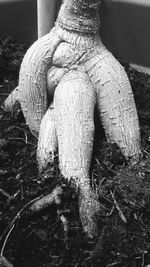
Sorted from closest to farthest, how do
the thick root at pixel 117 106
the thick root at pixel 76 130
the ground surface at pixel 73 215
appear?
the ground surface at pixel 73 215
the thick root at pixel 76 130
the thick root at pixel 117 106

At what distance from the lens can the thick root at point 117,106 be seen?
4.37ft

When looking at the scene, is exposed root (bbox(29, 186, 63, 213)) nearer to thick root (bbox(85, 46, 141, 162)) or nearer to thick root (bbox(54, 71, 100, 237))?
thick root (bbox(54, 71, 100, 237))

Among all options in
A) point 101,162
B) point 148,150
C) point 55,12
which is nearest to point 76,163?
point 101,162

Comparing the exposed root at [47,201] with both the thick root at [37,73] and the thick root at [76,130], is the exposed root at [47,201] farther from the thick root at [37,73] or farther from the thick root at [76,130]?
the thick root at [37,73]

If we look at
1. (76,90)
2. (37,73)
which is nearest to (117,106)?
(76,90)

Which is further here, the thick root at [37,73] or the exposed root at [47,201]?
the thick root at [37,73]

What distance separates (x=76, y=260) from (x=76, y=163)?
23cm

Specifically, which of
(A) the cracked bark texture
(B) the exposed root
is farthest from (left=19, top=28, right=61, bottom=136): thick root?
(B) the exposed root

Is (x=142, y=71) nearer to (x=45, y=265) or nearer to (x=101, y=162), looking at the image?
(x=101, y=162)

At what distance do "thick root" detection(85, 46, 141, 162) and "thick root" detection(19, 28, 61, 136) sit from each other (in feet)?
0.38

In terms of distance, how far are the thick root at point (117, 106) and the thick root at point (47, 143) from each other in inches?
5.0

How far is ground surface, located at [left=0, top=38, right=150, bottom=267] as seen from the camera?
3.68 ft

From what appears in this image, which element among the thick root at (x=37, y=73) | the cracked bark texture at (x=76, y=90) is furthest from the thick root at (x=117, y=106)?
the thick root at (x=37, y=73)

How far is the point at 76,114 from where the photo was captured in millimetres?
1276
